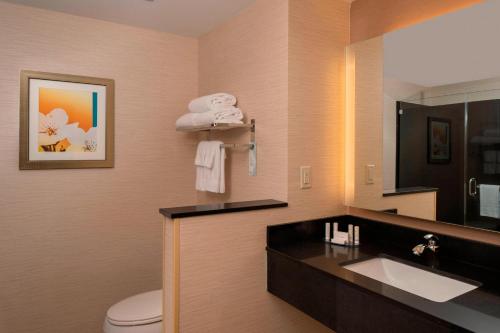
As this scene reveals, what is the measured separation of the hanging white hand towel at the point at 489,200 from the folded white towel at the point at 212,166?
1.35m

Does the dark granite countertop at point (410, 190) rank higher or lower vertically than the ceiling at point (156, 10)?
lower

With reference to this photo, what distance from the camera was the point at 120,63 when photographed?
7.84ft

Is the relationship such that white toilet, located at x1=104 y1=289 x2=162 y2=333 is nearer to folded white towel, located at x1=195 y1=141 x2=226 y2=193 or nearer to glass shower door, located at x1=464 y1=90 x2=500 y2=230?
folded white towel, located at x1=195 y1=141 x2=226 y2=193

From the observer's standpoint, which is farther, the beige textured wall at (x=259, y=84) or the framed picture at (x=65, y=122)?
the framed picture at (x=65, y=122)

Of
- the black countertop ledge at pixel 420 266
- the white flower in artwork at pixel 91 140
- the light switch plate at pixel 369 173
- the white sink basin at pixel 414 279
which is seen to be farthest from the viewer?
the white flower in artwork at pixel 91 140

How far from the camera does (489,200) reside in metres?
1.42

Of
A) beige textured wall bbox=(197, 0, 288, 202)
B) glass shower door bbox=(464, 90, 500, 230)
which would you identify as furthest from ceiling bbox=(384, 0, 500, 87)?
beige textured wall bbox=(197, 0, 288, 202)

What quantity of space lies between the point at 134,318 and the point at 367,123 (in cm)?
163

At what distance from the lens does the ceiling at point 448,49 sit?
4.60 feet

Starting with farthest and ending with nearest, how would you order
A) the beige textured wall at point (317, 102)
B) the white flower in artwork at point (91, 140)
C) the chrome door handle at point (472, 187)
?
the white flower in artwork at point (91, 140) → the beige textured wall at point (317, 102) → the chrome door handle at point (472, 187)

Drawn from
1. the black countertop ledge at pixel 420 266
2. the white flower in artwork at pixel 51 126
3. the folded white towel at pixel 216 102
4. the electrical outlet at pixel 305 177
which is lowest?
the black countertop ledge at pixel 420 266

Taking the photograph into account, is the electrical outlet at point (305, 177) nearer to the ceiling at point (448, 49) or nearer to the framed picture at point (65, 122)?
the ceiling at point (448, 49)

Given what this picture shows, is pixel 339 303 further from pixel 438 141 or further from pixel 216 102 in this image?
pixel 216 102

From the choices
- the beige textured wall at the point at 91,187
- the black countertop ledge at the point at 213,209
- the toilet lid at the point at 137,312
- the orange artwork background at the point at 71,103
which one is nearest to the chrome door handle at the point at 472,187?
the black countertop ledge at the point at 213,209
